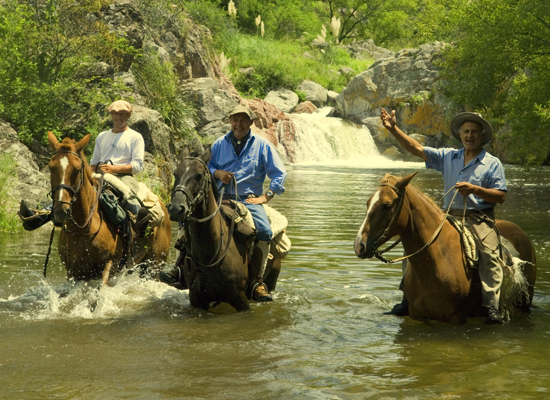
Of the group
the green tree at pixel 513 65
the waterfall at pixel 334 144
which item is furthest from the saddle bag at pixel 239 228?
the waterfall at pixel 334 144

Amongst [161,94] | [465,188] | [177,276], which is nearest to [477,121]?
[465,188]

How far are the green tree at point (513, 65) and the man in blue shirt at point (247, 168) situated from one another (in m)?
11.2

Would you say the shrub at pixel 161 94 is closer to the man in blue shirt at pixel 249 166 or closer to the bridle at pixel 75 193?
the man in blue shirt at pixel 249 166

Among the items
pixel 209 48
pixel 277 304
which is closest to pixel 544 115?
pixel 277 304

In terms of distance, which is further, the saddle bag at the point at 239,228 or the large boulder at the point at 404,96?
the large boulder at the point at 404,96

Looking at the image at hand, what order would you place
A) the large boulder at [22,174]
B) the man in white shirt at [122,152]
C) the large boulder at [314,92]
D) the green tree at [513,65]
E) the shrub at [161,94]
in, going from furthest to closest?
the large boulder at [314,92]
the shrub at [161,94]
the green tree at [513,65]
the large boulder at [22,174]
the man in white shirt at [122,152]

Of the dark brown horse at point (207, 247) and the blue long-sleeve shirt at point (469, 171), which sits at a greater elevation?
the blue long-sleeve shirt at point (469, 171)

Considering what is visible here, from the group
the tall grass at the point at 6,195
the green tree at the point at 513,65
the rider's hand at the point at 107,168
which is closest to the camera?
the rider's hand at the point at 107,168

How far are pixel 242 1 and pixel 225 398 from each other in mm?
52486

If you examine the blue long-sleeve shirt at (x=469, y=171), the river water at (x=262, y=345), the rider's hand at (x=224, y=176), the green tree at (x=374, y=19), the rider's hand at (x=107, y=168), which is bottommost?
the river water at (x=262, y=345)

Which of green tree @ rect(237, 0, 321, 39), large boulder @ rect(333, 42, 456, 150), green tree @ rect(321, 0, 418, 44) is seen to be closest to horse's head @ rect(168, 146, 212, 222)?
large boulder @ rect(333, 42, 456, 150)

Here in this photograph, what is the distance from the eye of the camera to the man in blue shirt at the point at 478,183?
6699mm

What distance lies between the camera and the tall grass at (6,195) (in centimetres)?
1355

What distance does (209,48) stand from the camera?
37000mm
